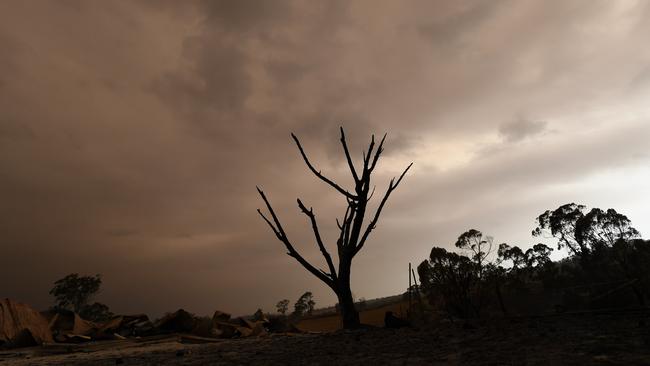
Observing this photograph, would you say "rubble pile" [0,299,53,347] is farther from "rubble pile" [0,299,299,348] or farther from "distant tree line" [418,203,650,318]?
"distant tree line" [418,203,650,318]

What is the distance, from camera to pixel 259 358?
5602 mm

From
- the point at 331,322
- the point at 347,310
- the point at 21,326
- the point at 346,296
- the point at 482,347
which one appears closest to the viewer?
the point at 482,347

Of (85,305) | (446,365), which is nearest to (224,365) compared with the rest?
(446,365)

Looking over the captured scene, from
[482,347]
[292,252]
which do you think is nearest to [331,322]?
[292,252]

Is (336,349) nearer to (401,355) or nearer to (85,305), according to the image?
(401,355)

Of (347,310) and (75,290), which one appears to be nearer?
(347,310)

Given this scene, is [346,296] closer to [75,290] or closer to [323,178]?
[323,178]

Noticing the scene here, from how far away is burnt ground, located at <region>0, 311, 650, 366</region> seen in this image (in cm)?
382

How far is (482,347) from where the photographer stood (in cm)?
476

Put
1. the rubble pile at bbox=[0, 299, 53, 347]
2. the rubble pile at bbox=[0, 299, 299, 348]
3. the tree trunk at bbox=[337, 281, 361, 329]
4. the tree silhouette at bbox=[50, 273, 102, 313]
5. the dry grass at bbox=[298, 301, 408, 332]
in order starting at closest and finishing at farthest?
the rubble pile at bbox=[0, 299, 53, 347]
the tree trunk at bbox=[337, 281, 361, 329]
the rubble pile at bbox=[0, 299, 299, 348]
the dry grass at bbox=[298, 301, 408, 332]
the tree silhouette at bbox=[50, 273, 102, 313]

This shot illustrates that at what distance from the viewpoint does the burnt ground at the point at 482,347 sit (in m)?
3.82

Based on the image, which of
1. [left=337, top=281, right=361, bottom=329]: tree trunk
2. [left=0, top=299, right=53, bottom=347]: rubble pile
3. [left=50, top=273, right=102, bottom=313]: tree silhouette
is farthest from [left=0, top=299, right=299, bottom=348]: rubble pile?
[left=50, top=273, right=102, bottom=313]: tree silhouette

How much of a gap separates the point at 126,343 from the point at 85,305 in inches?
2056

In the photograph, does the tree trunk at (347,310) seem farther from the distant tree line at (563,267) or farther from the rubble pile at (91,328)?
the distant tree line at (563,267)
